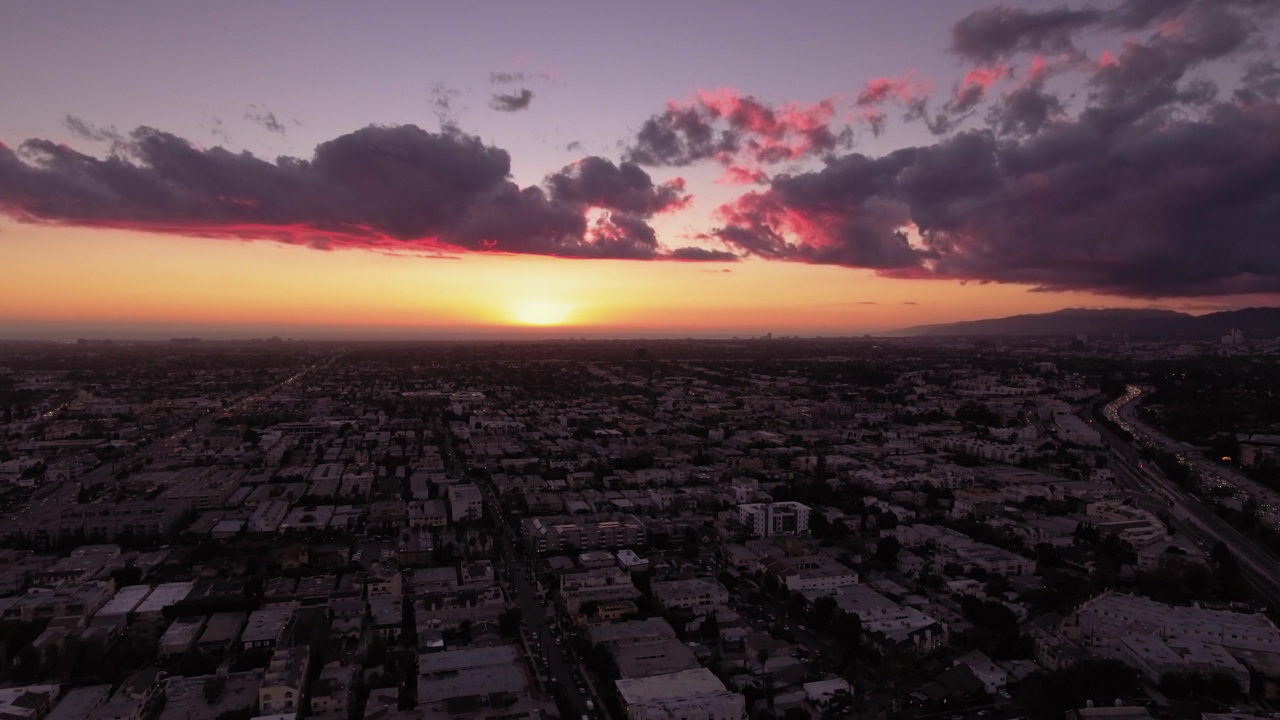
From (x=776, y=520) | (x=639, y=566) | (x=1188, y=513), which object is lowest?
(x=1188, y=513)

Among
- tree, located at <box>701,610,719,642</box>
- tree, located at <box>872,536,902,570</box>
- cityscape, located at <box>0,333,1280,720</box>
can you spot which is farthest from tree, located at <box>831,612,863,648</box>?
tree, located at <box>872,536,902,570</box>

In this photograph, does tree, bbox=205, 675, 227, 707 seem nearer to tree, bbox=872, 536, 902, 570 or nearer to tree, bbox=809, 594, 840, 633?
tree, bbox=809, 594, 840, 633

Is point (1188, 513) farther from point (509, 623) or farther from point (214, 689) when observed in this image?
point (214, 689)

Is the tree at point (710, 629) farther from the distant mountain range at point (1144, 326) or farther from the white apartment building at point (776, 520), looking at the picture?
the distant mountain range at point (1144, 326)

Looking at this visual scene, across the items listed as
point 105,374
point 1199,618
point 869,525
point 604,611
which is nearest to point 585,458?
point 869,525

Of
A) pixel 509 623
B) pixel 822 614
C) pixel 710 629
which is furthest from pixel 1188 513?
pixel 509 623

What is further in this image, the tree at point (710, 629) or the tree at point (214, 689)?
the tree at point (710, 629)

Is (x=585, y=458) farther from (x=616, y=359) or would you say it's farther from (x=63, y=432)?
(x=616, y=359)

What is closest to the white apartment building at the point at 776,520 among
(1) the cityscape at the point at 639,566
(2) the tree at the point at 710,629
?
(1) the cityscape at the point at 639,566
